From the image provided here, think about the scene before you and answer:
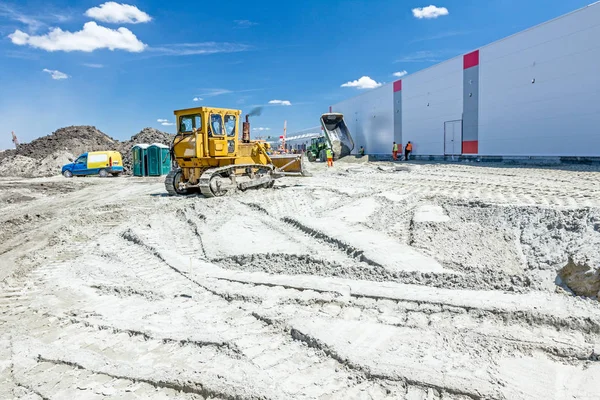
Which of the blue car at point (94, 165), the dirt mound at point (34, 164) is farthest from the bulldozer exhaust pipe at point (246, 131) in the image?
the dirt mound at point (34, 164)

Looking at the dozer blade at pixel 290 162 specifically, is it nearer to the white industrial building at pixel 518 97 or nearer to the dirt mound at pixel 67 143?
the white industrial building at pixel 518 97

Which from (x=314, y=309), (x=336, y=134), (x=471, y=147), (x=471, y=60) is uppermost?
(x=471, y=60)

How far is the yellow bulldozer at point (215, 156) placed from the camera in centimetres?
1180

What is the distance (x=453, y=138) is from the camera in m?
25.6

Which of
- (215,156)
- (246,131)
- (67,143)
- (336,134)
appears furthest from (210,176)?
(67,143)

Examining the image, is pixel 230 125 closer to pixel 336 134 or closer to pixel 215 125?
pixel 215 125

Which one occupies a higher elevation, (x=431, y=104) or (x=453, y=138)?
(x=431, y=104)

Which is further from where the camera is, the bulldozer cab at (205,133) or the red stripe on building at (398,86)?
the red stripe on building at (398,86)

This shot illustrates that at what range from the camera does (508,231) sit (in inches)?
247

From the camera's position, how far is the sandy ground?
2898 mm

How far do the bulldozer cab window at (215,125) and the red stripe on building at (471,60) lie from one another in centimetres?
1732

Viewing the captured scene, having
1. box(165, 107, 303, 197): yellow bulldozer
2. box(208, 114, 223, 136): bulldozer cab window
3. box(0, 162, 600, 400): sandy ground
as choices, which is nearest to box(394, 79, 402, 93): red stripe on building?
box(165, 107, 303, 197): yellow bulldozer

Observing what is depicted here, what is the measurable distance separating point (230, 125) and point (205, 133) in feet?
3.36

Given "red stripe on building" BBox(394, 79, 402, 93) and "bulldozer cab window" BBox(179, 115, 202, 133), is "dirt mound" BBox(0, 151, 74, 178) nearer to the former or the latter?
"bulldozer cab window" BBox(179, 115, 202, 133)
